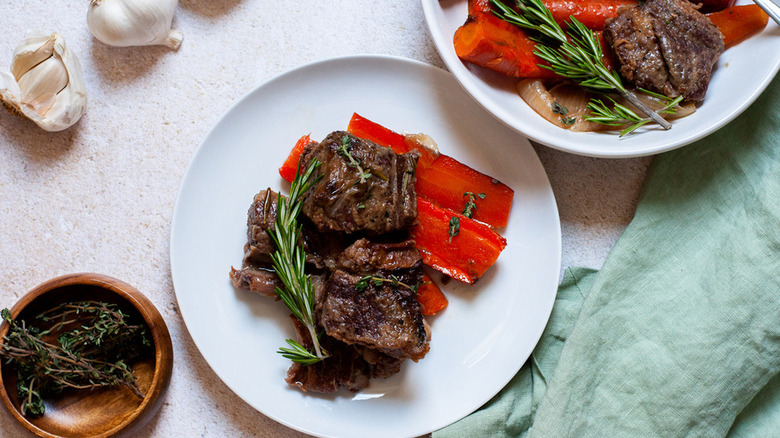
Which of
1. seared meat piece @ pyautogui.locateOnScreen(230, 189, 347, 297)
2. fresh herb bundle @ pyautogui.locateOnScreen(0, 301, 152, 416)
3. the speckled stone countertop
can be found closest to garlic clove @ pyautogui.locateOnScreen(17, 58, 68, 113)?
the speckled stone countertop

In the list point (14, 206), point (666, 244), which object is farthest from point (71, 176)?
point (666, 244)

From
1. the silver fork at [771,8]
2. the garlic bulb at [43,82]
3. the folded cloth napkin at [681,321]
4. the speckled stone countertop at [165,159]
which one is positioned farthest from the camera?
the speckled stone countertop at [165,159]

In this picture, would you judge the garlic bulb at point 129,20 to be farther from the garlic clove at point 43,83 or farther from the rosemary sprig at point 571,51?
the rosemary sprig at point 571,51

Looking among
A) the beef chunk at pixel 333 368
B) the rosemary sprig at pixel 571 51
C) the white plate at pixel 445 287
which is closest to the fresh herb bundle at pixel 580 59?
the rosemary sprig at pixel 571 51

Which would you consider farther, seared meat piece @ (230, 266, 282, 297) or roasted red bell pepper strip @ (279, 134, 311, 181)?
roasted red bell pepper strip @ (279, 134, 311, 181)

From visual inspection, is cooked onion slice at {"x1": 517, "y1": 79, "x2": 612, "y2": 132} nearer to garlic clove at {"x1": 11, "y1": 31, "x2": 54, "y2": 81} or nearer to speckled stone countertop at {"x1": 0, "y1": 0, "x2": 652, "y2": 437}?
speckled stone countertop at {"x1": 0, "y1": 0, "x2": 652, "y2": 437}

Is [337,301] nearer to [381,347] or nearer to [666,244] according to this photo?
[381,347]
